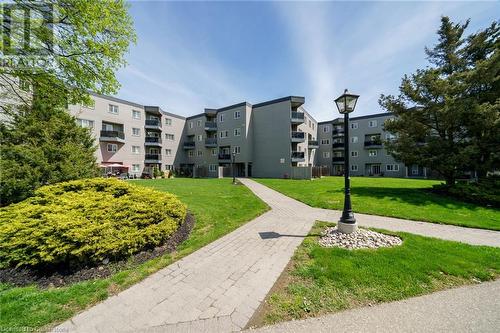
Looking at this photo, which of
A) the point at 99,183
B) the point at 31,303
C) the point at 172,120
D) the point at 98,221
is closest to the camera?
the point at 31,303

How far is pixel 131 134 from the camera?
33250 mm

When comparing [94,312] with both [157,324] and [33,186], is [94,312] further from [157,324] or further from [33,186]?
[33,186]

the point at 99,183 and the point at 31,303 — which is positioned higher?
the point at 99,183

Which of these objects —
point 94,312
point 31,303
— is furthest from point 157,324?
point 31,303

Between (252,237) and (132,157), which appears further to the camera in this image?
(132,157)

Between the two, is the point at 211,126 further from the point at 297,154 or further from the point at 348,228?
the point at 348,228

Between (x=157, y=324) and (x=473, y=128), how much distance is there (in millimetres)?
19222

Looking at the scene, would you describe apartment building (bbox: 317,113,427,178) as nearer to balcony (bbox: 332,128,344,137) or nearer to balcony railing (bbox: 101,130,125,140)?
balcony (bbox: 332,128,344,137)

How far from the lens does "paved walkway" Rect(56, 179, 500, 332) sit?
2.65m

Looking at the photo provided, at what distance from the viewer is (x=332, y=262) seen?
416 cm

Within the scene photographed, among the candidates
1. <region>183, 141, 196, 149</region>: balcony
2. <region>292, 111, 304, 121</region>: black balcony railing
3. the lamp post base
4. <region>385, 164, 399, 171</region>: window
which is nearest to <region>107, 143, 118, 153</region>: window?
<region>183, 141, 196, 149</region>: balcony

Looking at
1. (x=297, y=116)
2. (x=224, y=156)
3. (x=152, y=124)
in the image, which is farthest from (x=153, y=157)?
(x=297, y=116)

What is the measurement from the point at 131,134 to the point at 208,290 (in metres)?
36.2

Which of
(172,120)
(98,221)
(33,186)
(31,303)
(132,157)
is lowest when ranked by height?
(31,303)
